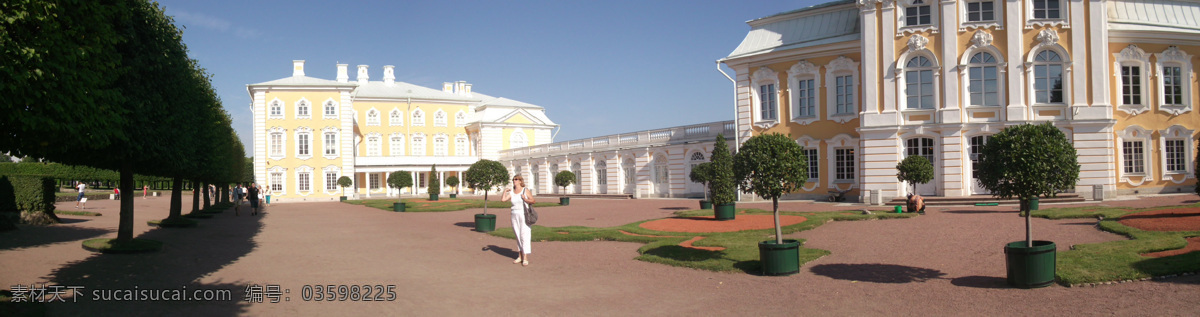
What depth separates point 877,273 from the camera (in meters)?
10.4

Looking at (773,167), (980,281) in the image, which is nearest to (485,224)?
(773,167)

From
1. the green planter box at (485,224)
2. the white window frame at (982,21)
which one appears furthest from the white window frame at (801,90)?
the green planter box at (485,224)

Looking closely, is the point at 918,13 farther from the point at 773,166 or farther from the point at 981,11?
the point at 773,166

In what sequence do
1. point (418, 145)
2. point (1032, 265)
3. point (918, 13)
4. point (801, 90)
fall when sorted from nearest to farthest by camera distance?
point (1032, 265)
point (918, 13)
point (801, 90)
point (418, 145)

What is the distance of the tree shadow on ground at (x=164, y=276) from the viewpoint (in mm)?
8289

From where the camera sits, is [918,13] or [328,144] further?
[328,144]

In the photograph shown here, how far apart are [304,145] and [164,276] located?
158 feet

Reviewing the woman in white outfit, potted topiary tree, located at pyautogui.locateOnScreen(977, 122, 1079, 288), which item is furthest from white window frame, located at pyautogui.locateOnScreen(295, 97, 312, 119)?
potted topiary tree, located at pyautogui.locateOnScreen(977, 122, 1079, 288)

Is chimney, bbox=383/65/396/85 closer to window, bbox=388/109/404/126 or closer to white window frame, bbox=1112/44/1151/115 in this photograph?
window, bbox=388/109/404/126

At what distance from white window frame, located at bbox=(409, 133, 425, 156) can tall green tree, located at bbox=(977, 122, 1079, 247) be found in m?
63.1

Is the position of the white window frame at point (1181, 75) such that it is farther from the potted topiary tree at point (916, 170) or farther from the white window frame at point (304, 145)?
the white window frame at point (304, 145)

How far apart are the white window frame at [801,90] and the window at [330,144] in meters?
38.5

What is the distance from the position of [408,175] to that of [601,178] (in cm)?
1387

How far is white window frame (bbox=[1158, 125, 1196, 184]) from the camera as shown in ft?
92.6
